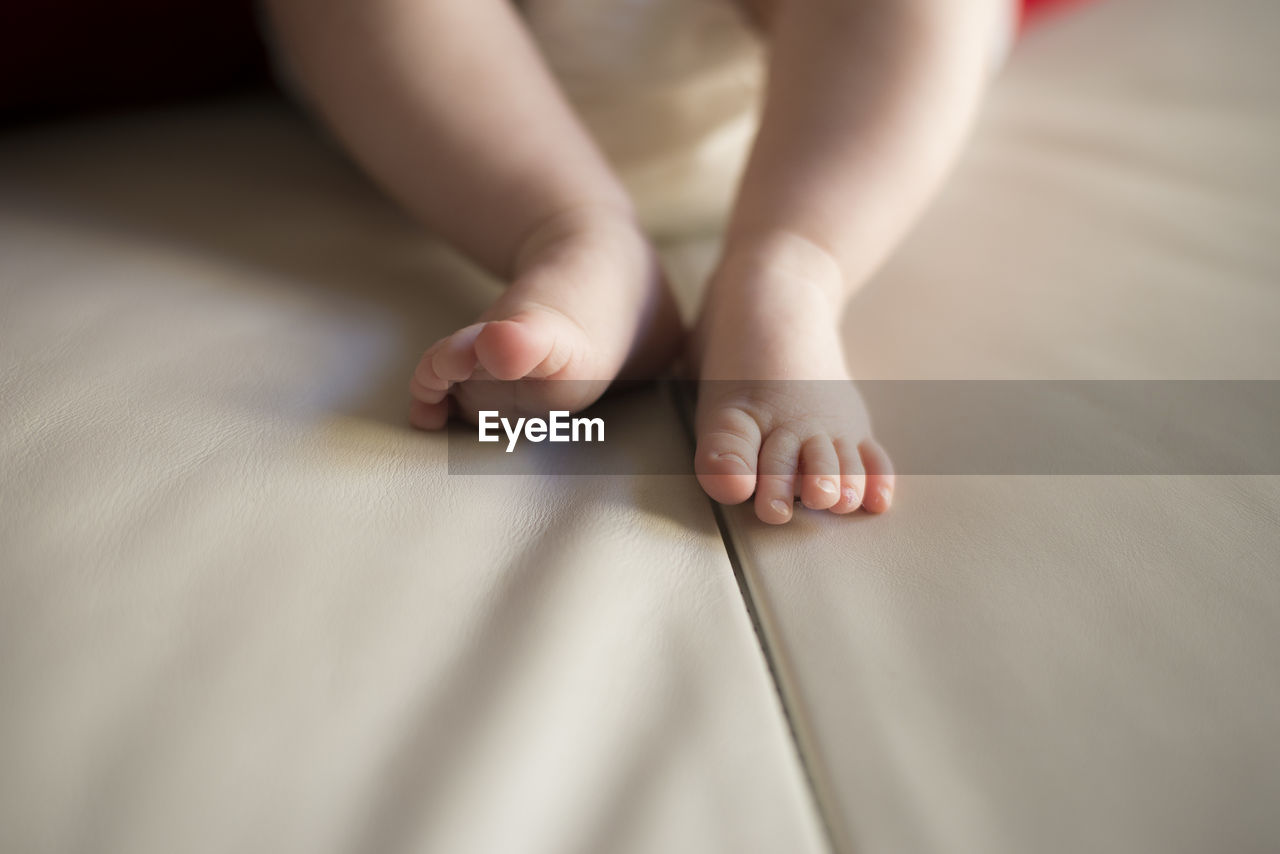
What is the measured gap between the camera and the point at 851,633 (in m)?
0.36

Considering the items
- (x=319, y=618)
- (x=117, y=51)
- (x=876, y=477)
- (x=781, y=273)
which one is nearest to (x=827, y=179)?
(x=781, y=273)

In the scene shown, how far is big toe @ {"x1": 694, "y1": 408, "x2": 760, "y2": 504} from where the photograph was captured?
410mm

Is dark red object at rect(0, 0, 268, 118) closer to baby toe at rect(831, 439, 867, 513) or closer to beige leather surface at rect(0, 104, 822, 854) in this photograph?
beige leather surface at rect(0, 104, 822, 854)

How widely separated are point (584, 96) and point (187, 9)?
27 centimetres

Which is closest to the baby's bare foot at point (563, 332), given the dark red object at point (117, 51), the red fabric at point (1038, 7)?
the dark red object at point (117, 51)

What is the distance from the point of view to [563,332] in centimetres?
42

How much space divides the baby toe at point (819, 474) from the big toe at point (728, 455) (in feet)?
0.07

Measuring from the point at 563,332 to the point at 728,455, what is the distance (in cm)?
9

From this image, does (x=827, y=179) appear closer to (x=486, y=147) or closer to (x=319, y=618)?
(x=486, y=147)

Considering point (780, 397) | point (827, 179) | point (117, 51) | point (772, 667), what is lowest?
point (772, 667)

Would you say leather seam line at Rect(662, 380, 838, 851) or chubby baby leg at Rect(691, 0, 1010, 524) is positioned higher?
chubby baby leg at Rect(691, 0, 1010, 524)

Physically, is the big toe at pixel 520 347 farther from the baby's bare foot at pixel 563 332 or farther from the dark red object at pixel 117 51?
the dark red object at pixel 117 51

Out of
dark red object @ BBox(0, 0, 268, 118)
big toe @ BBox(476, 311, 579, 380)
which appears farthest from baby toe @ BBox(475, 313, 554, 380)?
dark red object @ BBox(0, 0, 268, 118)

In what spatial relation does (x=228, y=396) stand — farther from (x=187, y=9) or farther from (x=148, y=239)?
(x=187, y=9)
